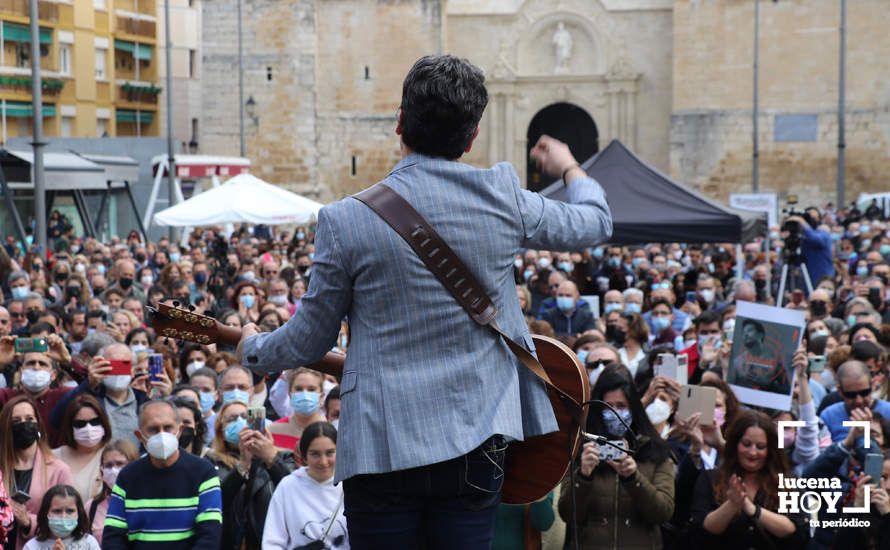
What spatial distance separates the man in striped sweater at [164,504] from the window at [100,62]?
40.7m

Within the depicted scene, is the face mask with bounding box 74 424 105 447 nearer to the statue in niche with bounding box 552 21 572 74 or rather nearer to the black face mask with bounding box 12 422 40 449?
the black face mask with bounding box 12 422 40 449

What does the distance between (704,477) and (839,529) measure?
62cm

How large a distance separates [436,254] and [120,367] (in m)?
5.45

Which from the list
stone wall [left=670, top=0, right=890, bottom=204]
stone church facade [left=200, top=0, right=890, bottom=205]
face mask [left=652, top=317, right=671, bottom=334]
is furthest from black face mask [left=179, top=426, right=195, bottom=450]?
stone wall [left=670, top=0, right=890, bottom=204]

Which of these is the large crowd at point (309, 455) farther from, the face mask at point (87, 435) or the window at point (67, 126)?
the window at point (67, 126)

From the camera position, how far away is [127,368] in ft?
27.4

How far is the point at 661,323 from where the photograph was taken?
41.8 ft

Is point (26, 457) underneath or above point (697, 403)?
underneath

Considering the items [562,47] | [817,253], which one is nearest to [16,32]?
[562,47]

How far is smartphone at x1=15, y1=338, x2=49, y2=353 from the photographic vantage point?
8391 mm

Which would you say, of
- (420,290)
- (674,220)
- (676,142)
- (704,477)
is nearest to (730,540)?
(704,477)

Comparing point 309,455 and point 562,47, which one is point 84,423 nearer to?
point 309,455

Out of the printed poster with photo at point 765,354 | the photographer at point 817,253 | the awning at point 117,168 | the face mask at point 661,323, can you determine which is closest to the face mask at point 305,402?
the printed poster with photo at point 765,354

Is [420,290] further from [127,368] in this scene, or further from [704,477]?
[127,368]
